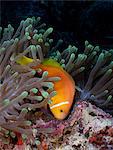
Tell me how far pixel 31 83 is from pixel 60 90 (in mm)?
222

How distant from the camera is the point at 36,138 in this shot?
7.01 ft

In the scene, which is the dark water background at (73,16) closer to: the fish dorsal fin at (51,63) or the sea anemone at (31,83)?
the sea anemone at (31,83)

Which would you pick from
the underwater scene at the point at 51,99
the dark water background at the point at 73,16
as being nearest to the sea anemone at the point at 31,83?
the underwater scene at the point at 51,99

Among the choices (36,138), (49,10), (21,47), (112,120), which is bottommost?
(49,10)

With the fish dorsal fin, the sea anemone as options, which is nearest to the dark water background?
the sea anemone

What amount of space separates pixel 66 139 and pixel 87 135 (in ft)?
0.49

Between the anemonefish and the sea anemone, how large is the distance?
0.17 ft

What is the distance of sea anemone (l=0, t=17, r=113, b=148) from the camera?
2125mm

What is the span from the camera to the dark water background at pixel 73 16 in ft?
17.9

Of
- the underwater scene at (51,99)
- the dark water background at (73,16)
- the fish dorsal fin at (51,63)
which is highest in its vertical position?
the fish dorsal fin at (51,63)

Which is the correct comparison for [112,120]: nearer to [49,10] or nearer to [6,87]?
[6,87]

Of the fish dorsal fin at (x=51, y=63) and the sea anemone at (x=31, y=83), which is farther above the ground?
the fish dorsal fin at (x=51, y=63)

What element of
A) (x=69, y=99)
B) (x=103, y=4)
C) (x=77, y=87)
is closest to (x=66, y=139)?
(x=69, y=99)

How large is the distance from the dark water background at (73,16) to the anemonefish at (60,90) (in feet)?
9.51
